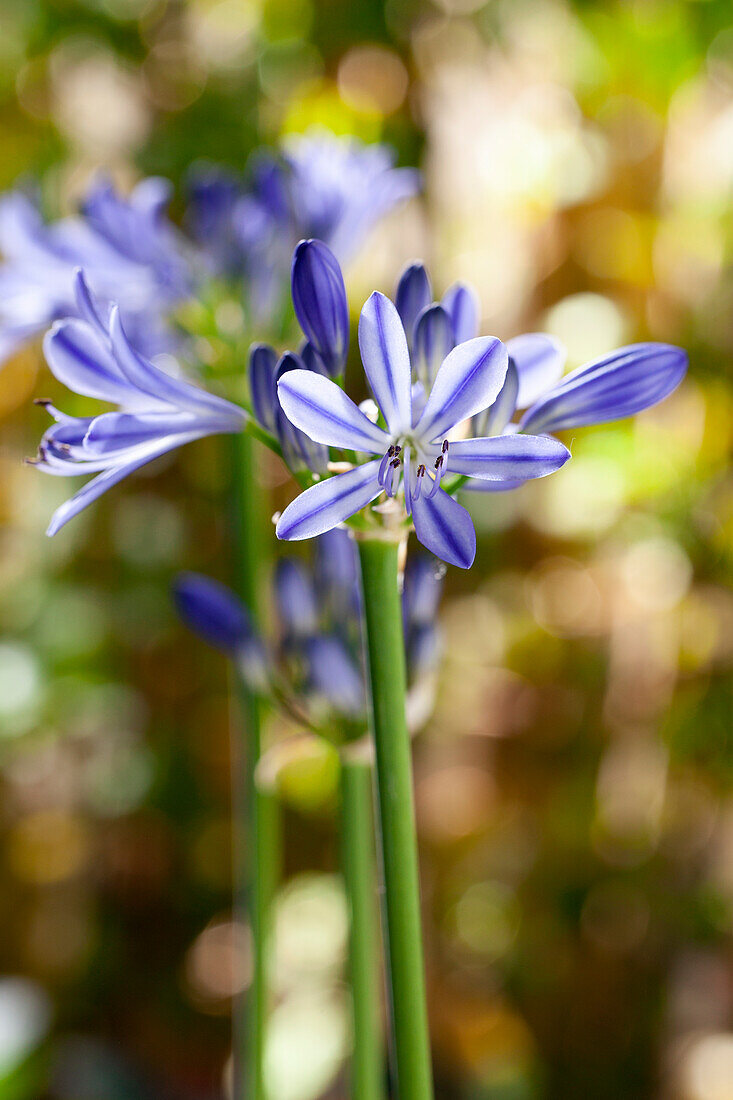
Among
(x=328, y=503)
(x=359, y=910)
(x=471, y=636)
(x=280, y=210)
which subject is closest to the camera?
(x=328, y=503)

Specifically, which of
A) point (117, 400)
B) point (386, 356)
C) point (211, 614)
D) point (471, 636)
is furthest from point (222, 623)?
point (471, 636)

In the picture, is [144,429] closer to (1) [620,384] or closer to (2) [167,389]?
(2) [167,389]

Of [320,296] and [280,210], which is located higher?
[280,210]

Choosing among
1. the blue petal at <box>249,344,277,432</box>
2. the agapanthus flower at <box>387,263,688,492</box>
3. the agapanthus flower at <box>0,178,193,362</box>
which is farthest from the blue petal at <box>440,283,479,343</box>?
the agapanthus flower at <box>0,178,193,362</box>

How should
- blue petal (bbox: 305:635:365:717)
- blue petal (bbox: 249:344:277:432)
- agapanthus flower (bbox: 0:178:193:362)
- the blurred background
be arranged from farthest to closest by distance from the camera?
the blurred background, agapanthus flower (bbox: 0:178:193:362), blue petal (bbox: 305:635:365:717), blue petal (bbox: 249:344:277:432)

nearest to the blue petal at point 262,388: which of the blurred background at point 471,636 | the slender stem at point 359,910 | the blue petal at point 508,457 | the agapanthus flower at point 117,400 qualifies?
the agapanthus flower at point 117,400

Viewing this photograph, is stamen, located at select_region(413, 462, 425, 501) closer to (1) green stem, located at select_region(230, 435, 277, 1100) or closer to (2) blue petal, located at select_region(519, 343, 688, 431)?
(2) blue petal, located at select_region(519, 343, 688, 431)

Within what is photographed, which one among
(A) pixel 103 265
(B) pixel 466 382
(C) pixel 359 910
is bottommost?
(C) pixel 359 910
